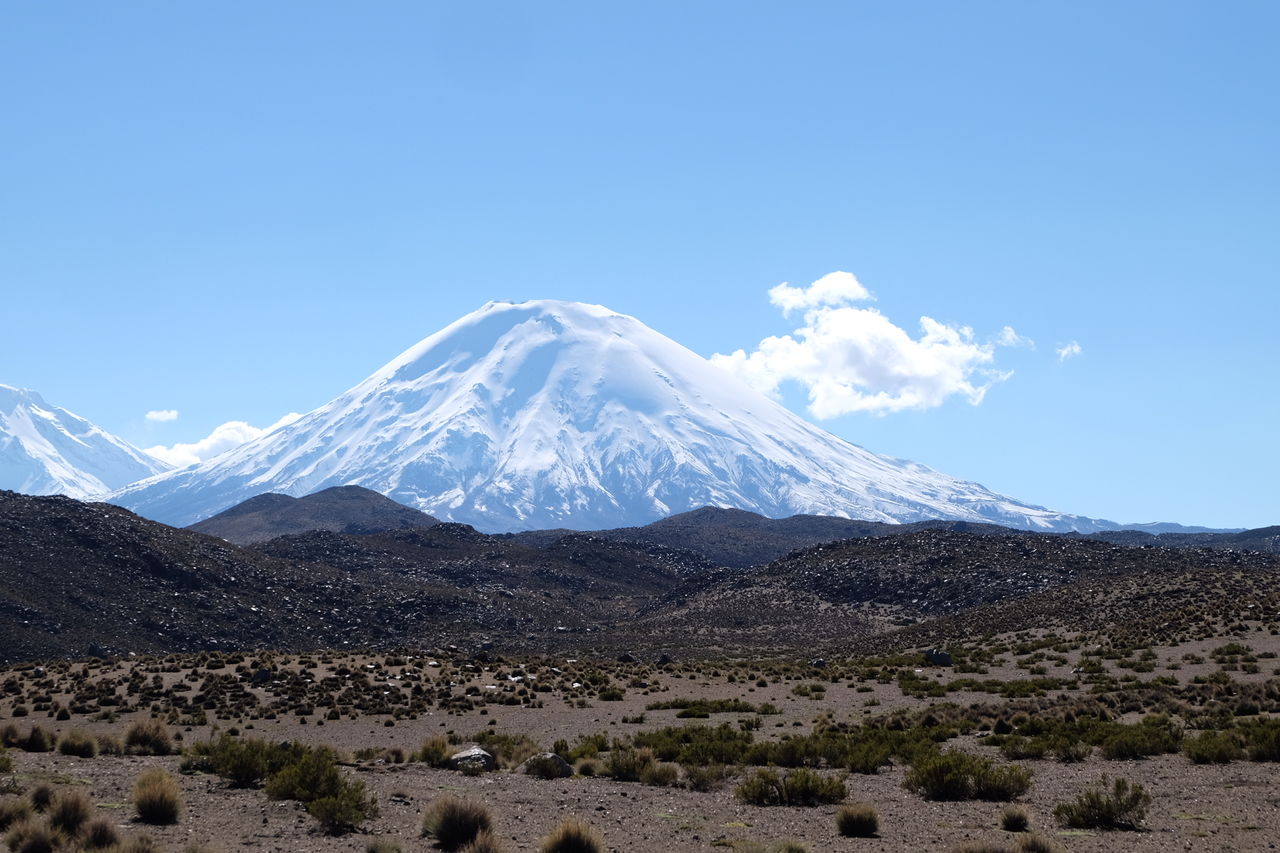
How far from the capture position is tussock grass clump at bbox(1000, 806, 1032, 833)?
13.6m

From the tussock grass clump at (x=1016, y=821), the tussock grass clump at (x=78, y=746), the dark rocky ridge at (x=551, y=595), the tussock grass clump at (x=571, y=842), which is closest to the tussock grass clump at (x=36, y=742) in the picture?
the tussock grass clump at (x=78, y=746)

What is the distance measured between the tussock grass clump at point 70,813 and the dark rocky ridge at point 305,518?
522 feet

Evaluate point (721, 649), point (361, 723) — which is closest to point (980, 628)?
point (721, 649)

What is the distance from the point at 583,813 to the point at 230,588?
201ft

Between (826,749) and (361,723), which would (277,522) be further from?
(826,749)

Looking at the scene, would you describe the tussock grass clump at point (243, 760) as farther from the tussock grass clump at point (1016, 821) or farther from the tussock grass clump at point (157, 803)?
the tussock grass clump at point (1016, 821)

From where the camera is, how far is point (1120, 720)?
79.3ft

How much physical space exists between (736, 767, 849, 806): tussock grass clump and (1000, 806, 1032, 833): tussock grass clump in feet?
9.34

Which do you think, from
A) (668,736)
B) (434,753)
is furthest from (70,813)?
(668,736)

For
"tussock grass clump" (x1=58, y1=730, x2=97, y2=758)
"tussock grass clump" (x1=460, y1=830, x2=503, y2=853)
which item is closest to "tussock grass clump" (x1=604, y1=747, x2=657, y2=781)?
"tussock grass clump" (x1=460, y1=830, x2=503, y2=853)

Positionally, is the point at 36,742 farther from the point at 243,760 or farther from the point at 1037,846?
the point at 1037,846

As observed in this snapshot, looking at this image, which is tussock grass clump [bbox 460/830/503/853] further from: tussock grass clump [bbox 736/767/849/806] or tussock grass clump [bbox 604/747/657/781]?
tussock grass clump [bbox 604/747/657/781]

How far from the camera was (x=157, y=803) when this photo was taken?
13.4 metres

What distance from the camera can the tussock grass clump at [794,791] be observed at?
15.9 metres
